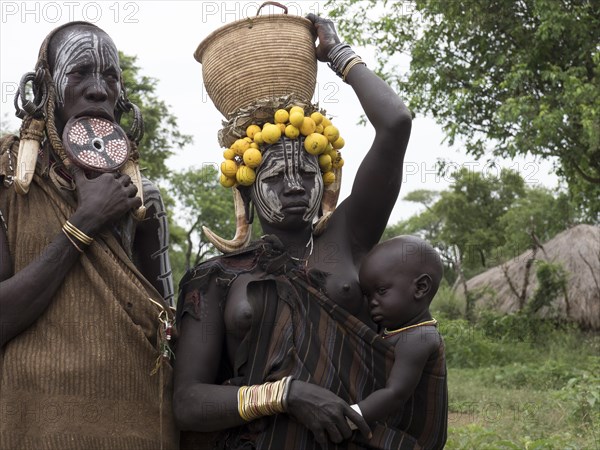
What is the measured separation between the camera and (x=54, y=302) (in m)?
2.94

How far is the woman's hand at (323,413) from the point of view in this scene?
109 inches

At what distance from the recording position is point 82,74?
10.3 ft

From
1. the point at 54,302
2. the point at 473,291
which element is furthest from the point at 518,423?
the point at 473,291

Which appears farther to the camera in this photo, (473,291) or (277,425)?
(473,291)

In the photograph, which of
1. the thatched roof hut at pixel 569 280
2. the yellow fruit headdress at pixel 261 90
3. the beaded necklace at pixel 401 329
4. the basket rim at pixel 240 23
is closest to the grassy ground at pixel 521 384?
the thatched roof hut at pixel 569 280

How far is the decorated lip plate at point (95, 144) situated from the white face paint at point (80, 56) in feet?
0.48

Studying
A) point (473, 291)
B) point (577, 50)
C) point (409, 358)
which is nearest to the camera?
point (409, 358)

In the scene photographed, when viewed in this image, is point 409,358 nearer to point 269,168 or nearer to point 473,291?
point 269,168

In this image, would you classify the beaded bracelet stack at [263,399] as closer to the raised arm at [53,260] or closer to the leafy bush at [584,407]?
the raised arm at [53,260]

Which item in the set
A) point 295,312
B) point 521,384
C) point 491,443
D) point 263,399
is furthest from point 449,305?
point 263,399

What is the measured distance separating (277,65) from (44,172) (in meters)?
0.93

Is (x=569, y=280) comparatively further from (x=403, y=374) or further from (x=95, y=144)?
(x=95, y=144)

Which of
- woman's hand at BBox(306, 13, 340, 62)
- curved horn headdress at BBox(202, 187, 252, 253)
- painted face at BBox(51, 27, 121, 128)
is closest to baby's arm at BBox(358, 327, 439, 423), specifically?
curved horn headdress at BBox(202, 187, 252, 253)

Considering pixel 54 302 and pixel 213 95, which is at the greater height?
pixel 213 95
